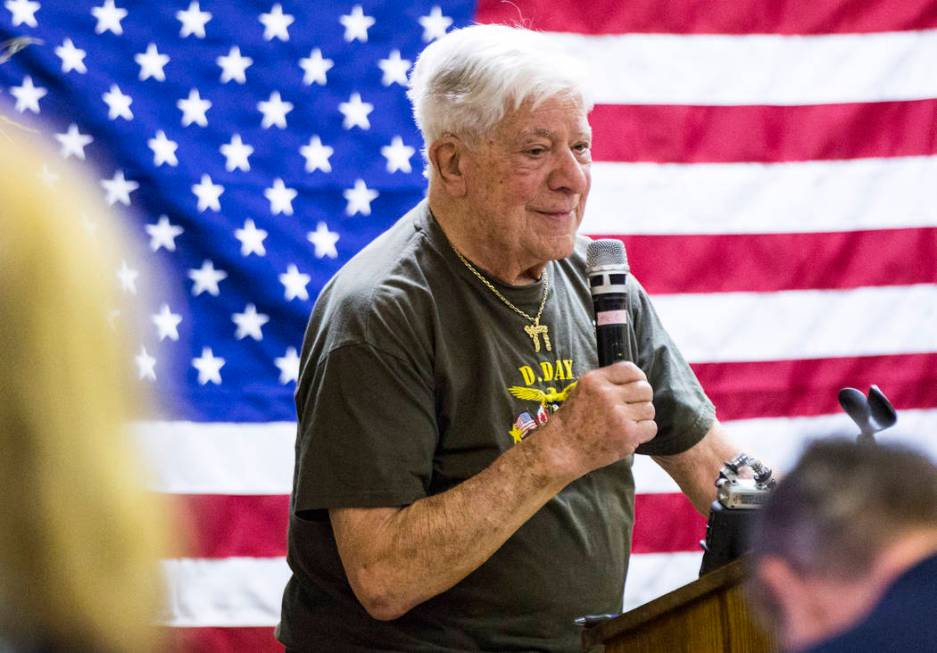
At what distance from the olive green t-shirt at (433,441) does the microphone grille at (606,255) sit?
0.71 feet

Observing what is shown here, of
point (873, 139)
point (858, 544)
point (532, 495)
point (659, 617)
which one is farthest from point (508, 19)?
point (858, 544)

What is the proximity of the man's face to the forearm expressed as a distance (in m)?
0.41

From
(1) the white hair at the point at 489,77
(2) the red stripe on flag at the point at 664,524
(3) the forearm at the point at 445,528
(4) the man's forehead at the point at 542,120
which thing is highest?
(1) the white hair at the point at 489,77

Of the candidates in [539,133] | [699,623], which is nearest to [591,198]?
[539,133]

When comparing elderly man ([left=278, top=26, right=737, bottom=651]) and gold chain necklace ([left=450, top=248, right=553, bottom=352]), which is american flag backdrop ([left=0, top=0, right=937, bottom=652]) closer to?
elderly man ([left=278, top=26, right=737, bottom=651])

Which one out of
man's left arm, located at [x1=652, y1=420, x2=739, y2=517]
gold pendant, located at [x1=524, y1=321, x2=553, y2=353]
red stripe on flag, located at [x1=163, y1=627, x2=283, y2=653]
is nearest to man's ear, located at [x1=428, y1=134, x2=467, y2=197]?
gold pendant, located at [x1=524, y1=321, x2=553, y2=353]

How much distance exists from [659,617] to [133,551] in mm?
1223

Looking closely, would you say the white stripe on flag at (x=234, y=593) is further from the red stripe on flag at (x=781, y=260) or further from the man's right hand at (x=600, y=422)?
the man's right hand at (x=600, y=422)

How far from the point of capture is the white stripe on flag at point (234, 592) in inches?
127

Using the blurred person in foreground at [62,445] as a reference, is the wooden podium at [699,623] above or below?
below

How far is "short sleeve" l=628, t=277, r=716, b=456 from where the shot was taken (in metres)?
2.47

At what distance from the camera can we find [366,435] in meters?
2.06

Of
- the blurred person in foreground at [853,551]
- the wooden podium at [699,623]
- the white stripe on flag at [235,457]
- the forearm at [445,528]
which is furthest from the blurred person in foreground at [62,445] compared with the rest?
the white stripe on flag at [235,457]

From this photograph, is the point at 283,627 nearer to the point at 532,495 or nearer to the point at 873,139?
the point at 532,495
